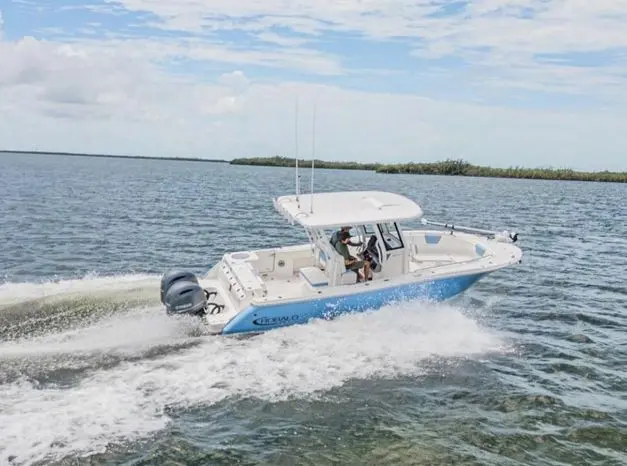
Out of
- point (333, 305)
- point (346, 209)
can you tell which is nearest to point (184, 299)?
point (333, 305)

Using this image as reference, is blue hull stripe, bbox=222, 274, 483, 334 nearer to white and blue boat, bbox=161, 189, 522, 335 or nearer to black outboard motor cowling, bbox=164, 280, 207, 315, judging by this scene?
white and blue boat, bbox=161, 189, 522, 335

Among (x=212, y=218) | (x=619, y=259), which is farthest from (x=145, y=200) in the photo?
(x=619, y=259)

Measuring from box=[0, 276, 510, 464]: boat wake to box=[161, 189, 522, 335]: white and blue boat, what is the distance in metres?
0.33

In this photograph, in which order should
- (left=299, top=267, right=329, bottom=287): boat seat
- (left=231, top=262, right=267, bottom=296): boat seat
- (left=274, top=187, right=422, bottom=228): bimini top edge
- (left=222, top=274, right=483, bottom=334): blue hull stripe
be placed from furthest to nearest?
1. (left=299, top=267, right=329, bottom=287): boat seat
2. (left=274, top=187, right=422, bottom=228): bimini top edge
3. (left=231, top=262, right=267, bottom=296): boat seat
4. (left=222, top=274, right=483, bottom=334): blue hull stripe

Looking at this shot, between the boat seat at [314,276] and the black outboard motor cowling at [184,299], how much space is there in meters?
2.47

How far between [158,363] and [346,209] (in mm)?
5536

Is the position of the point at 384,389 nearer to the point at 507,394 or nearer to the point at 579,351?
the point at 507,394

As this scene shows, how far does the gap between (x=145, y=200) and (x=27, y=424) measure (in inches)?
1341

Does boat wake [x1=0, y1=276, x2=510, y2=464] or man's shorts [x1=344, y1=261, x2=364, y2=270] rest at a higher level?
man's shorts [x1=344, y1=261, x2=364, y2=270]

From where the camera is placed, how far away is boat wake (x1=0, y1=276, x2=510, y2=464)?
25.6 feet

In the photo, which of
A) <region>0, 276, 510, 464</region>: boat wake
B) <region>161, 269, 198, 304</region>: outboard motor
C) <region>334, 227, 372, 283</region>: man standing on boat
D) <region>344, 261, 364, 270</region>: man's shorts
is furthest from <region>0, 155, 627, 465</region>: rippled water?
<region>344, 261, 364, 270</region>: man's shorts

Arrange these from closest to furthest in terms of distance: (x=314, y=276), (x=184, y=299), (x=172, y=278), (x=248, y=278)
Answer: (x=184, y=299) → (x=172, y=278) → (x=248, y=278) → (x=314, y=276)

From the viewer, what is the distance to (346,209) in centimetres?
1342

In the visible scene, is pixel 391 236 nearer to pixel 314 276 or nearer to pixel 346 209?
pixel 346 209
